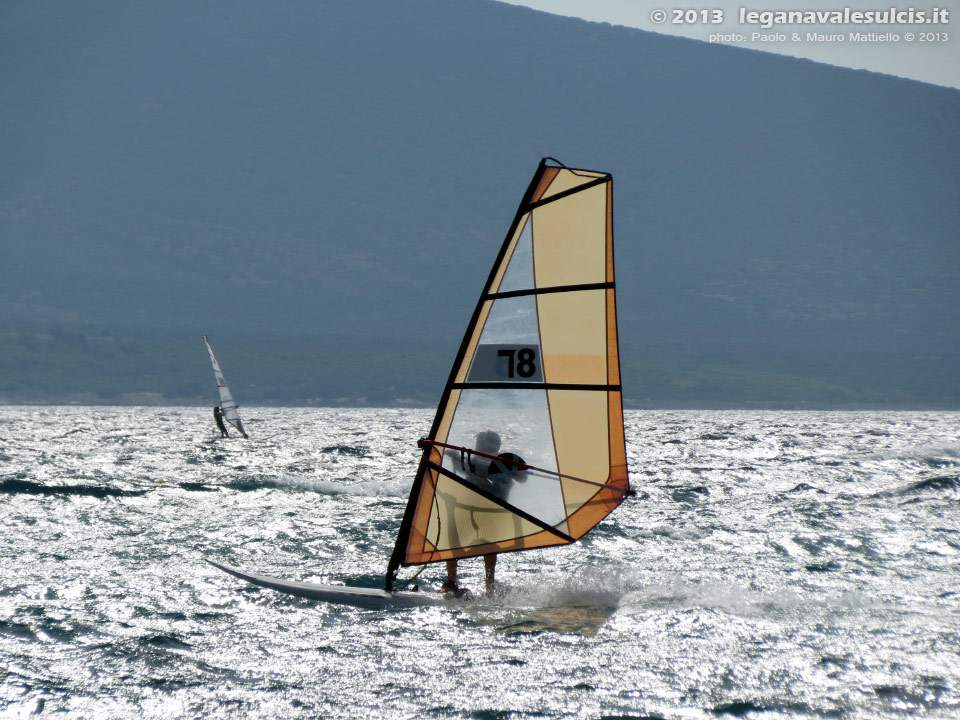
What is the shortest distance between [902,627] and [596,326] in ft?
12.6

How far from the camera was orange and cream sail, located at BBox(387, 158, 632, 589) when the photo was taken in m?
8.87

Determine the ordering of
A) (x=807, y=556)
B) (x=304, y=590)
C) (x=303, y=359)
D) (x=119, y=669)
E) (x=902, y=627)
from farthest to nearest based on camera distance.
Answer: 1. (x=303, y=359)
2. (x=807, y=556)
3. (x=304, y=590)
4. (x=902, y=627)
5. (x=119, y=669)

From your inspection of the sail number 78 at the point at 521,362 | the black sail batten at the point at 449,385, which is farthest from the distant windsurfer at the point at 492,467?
the sail number 78 at the point at 521,362

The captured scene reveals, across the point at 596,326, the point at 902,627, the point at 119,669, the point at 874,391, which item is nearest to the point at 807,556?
the point at 902,627

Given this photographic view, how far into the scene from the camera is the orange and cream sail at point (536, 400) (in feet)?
29.1

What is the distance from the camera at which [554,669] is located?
24.2ft

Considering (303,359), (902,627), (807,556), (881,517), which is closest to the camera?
(902,627)

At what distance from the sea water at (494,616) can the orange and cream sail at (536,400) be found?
2.97ft

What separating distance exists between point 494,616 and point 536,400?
212cm

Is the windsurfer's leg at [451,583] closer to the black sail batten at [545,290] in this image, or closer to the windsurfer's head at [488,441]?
the windsurfer's head at [488,441]

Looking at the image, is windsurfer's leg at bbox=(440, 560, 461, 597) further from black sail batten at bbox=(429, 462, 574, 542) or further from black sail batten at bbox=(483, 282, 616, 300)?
black sail batten at bbox=(483, 282, 616, 300)

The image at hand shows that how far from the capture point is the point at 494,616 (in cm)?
912

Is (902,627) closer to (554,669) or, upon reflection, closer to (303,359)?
(554,669)

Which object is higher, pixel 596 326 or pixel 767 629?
pixel 596 326
